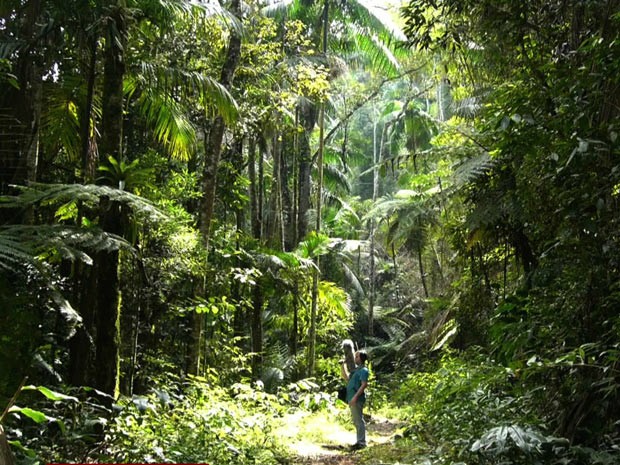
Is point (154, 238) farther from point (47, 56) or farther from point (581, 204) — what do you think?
point (581, 204)

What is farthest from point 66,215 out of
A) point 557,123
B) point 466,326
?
point 466,326

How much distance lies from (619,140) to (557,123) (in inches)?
25.1

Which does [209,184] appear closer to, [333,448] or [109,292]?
[109,292]

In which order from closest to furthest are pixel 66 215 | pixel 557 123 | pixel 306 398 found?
pixel 557 123
pixel 66 215
pixel 306 398

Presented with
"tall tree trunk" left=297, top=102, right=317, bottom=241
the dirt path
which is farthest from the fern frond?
"tall tree trunk" left=297, top=102, right=317, bottom=241

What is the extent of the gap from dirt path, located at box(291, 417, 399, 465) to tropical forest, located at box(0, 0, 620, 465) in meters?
0.06

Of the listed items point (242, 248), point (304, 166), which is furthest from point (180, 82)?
point (304, 166)

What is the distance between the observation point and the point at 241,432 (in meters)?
6.66

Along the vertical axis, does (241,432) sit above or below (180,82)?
below

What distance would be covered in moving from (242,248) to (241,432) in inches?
210

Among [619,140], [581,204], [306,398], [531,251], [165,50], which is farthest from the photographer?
[306,398]

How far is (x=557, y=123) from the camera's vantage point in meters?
4.41

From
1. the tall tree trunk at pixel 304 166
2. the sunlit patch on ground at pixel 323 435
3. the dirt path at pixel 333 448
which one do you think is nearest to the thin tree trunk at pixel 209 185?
the sunlit patch on ground at pixel 323 435

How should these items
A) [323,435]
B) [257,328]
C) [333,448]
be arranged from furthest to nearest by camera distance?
[257,328] → [323,435] → [333,448]
